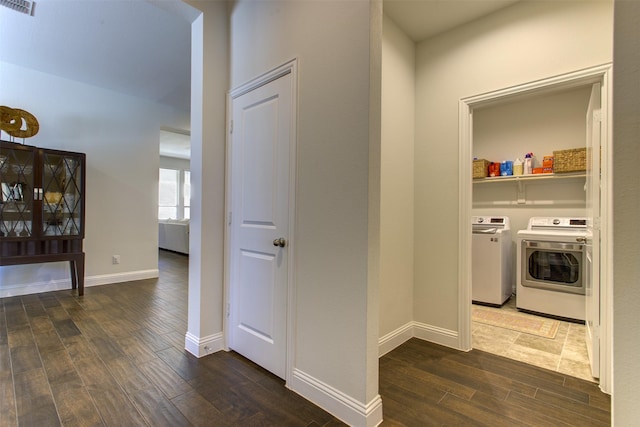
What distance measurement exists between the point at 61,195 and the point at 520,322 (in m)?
5.46

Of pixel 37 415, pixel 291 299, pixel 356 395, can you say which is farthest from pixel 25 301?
pixel 356 395

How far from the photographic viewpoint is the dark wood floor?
5.14 ft

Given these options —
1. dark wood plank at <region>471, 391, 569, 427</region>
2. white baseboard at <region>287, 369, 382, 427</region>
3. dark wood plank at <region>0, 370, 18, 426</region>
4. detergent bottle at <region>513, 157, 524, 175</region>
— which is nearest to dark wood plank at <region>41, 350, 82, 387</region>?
dark wood plank at <region>0, 370, 18, 426</region>

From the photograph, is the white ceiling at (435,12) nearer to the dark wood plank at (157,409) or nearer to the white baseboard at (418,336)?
the white baseboard at (418,336)

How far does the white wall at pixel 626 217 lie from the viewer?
37.3 inches

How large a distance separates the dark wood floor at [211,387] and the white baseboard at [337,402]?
5 centimetres

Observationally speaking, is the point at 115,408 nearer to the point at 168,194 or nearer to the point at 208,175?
the point at 208,175

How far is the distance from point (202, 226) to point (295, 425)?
4.80ft

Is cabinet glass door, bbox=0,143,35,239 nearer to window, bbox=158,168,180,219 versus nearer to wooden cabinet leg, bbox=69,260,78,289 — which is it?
wooden cabinet leg, bbox=69,260,78,289

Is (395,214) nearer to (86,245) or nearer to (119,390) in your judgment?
(119,390)

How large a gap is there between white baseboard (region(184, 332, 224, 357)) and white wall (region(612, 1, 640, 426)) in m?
2.25

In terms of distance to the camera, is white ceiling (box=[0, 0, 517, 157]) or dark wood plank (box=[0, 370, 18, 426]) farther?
white ceiling (box=[0, 0, 517, 157])

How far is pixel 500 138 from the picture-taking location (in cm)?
411

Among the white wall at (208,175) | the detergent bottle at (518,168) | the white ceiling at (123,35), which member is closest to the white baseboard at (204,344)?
the white wall at (208,175)
